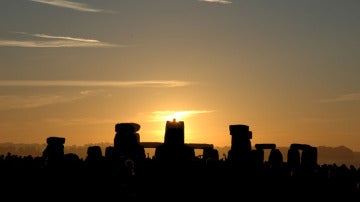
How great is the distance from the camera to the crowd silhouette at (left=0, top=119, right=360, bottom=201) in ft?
60.3

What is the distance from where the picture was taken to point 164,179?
19438mm

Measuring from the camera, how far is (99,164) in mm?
18656

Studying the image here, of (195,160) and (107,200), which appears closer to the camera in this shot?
(107,200)

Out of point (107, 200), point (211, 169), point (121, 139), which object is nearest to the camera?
point (107, 200)

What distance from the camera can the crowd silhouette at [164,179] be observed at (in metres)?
18.4

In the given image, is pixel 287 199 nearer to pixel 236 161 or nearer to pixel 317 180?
pixel 317 180

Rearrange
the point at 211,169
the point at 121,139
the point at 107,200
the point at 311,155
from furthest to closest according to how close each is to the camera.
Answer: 1. the point at 311,155
2. the point at 121,139
3. the point at 211,169
4. the point at 107,200

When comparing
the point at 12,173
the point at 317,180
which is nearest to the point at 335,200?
the point at 317,180

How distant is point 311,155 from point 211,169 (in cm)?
745

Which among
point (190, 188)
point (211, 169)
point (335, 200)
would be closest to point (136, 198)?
point (190, 188)

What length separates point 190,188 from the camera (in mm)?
19281

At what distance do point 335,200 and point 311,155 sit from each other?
712cm

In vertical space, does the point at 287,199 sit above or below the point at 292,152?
below

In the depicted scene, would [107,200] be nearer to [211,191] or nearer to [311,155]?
[211,191]
